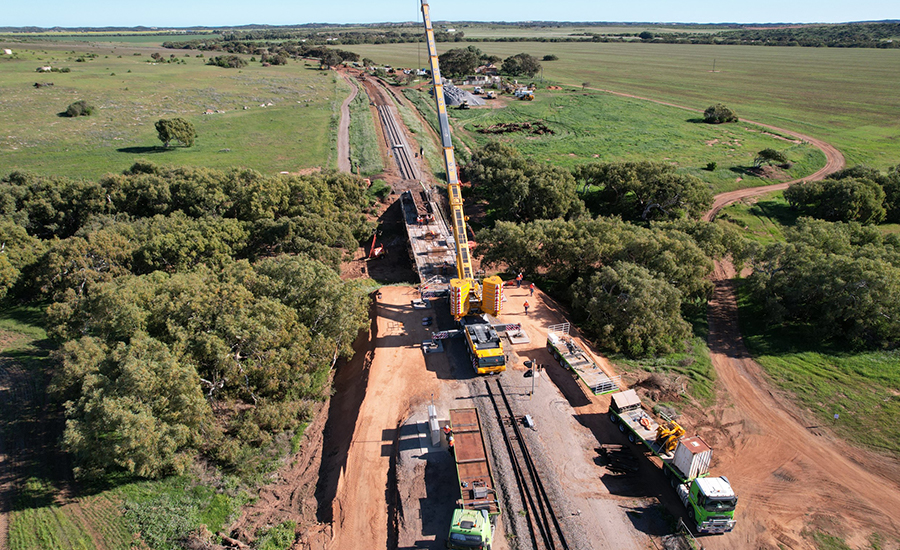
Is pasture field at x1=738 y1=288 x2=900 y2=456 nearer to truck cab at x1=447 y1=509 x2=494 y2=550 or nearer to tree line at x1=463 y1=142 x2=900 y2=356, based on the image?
tree line at x1=463 y1=142 x2=900 y2=356

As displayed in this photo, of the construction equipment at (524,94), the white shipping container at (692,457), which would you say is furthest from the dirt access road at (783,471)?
the construction equipment at (524,94)

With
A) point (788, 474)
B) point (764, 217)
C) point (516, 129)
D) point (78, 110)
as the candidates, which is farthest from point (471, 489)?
point (78, 110)

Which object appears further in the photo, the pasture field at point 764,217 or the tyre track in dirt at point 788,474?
the pasture field at point 764,217

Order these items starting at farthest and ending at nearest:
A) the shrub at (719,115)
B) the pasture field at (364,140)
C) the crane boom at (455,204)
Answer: the shrub at (719,115) → the pasture field at (364,140) → the crane boom at (455,204)

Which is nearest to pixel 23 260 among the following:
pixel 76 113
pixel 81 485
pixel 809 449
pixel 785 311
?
pixel 81 485

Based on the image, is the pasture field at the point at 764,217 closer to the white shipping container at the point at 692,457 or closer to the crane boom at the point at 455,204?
the crane boom at the point at 455,204

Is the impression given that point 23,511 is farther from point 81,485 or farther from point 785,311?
point 785,311
